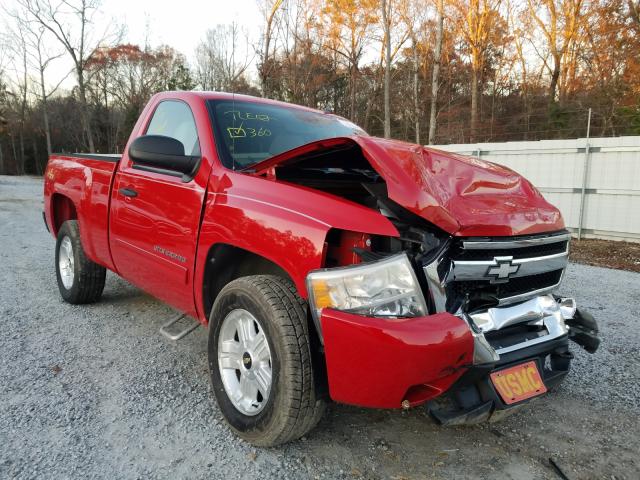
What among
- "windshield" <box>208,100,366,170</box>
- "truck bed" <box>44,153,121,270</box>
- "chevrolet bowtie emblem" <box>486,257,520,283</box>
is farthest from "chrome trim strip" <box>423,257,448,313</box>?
"truck bed" <box>44,153,121,270</box>

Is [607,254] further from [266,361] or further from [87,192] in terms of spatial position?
[87,192]

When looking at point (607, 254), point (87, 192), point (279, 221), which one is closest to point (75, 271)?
point (87, 192)

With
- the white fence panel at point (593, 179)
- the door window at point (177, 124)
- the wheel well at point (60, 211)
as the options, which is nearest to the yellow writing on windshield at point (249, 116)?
the door window at point (177, 124)

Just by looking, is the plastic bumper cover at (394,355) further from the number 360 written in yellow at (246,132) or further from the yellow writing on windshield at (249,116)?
the yellow writing on windshield at (249,116)

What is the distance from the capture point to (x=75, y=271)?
423 cm

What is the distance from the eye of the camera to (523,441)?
240 cm

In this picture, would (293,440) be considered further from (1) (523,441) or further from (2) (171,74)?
(2) (171,74)

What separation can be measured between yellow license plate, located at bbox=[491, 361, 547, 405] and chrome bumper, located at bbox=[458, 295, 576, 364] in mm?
90

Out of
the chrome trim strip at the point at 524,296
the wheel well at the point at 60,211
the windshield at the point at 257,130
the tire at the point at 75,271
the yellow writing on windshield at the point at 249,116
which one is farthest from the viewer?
the wheel well at the point at 60,211

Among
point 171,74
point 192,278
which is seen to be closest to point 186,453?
point 192,278

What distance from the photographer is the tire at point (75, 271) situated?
4.20 metres

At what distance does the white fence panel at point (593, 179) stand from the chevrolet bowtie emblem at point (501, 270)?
814 centimetres

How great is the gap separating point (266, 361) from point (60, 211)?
12.1 feet

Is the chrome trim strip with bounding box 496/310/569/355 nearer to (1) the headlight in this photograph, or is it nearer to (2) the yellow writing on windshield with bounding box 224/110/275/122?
(1) the headlight
